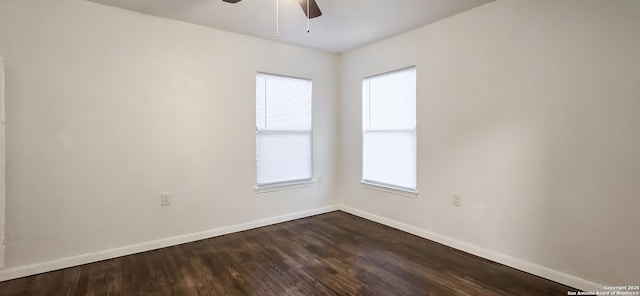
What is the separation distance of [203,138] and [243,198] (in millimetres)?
893

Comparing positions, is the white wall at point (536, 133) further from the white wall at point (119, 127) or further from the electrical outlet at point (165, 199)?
the electrical outlet at point (165, 199)

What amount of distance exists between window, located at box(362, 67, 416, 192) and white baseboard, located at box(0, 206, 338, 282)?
1.37 m

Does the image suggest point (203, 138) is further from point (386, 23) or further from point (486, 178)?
point (486, 178)

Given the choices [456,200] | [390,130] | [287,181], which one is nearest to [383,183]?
[390,130]

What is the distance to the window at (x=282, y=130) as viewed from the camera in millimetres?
3764

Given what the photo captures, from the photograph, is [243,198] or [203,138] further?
[243,198]

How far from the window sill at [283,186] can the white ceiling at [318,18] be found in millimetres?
1931

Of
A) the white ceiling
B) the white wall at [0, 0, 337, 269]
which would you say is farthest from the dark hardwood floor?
the white ceiling

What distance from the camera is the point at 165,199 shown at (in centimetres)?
309

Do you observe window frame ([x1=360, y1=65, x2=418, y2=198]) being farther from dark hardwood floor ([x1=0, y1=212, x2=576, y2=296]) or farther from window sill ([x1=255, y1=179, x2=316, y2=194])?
window sill ([x1=255, y1=179, x2=316, y2=194])

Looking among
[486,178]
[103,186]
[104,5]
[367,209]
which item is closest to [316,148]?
[367,209]

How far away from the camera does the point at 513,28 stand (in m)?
2.54

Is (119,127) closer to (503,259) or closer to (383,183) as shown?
(383,183)

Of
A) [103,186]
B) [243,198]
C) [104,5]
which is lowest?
[243,198]
